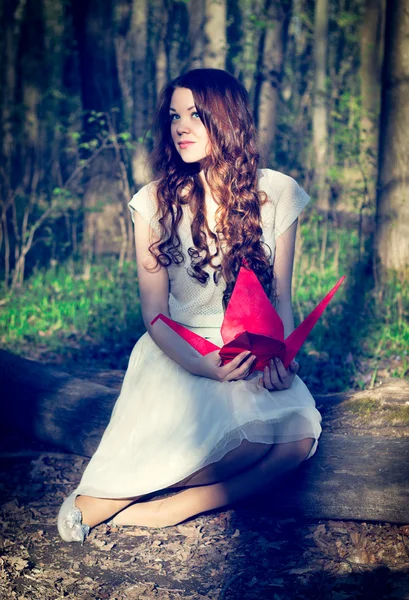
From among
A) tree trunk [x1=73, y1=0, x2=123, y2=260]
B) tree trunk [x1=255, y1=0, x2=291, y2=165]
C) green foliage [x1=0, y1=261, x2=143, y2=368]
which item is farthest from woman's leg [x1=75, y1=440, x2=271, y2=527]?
tree trunk [x1=255, y1=0, x2=291, y2=165]

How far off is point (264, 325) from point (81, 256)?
663 centimetres

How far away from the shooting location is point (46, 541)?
309cm

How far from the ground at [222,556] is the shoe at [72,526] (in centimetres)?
4

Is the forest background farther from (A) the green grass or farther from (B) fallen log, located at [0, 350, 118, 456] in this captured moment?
(B) fallen log, located at [0, 350, 118, 456]

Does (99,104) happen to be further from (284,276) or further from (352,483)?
(352,483)

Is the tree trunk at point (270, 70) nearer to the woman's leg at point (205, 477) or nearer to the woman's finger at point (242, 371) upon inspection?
the woman's finger at point (242, 371)

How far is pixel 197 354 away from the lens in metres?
3.07

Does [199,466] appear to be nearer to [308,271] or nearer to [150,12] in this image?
[308,271]

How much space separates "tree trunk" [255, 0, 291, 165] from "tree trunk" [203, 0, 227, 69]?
1098 millimetres

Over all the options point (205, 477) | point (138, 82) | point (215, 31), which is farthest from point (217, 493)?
point (215, 31)

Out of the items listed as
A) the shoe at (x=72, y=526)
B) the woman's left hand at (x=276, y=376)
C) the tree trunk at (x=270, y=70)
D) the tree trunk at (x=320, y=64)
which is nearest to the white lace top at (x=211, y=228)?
the woman's left hand at (x=276, y=376)

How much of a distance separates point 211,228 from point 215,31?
30.3 feet

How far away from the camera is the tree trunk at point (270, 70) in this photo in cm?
1312

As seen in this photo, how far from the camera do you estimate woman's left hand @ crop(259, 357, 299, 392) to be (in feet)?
9.66
